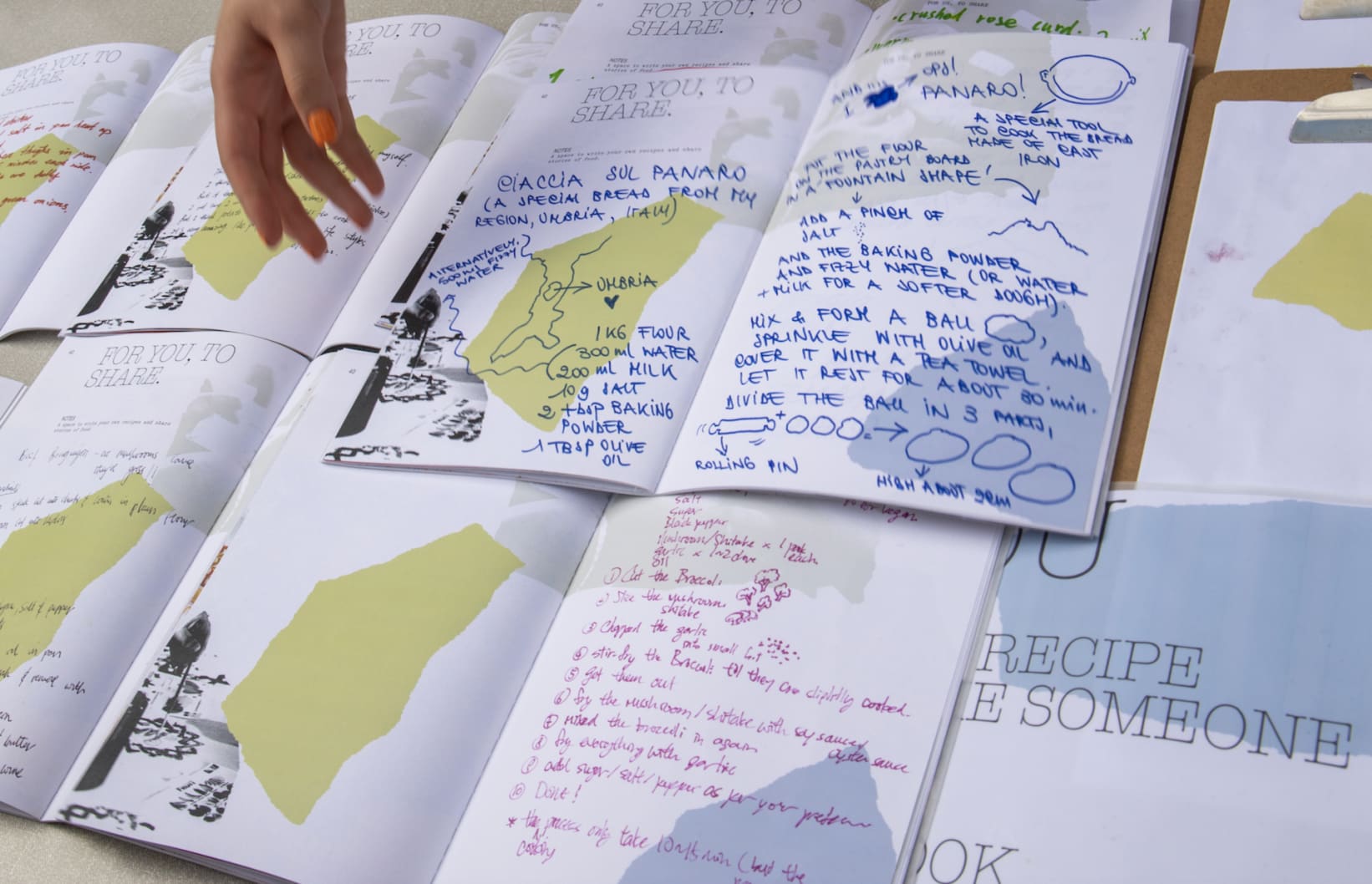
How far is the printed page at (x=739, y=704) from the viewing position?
0.47 meters

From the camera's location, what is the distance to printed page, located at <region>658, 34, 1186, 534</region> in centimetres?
53

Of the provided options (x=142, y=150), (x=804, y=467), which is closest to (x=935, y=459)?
(x=804, y=467)

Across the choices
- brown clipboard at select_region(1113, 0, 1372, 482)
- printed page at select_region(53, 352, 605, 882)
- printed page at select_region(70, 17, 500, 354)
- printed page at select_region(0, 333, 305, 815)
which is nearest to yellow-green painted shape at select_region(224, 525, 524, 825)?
printed page at select_region(53, 352, 605, 882)

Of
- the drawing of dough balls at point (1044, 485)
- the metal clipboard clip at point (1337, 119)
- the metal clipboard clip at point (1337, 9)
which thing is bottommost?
the drawing of dough balls at point (1044, 485)

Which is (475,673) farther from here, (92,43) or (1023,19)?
(92,43)

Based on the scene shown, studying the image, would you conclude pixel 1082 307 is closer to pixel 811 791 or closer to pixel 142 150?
pixel 811 791

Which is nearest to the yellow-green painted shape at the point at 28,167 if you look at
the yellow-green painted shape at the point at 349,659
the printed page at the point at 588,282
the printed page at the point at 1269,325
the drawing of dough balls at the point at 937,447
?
the printed page at the point at 588,282

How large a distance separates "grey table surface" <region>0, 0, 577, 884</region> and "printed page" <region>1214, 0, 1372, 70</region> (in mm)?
498

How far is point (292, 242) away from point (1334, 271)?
2.07 ft

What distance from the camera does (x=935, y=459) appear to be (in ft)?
1.74

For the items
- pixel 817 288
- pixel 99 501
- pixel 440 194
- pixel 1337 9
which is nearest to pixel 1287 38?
pixel 1337 9

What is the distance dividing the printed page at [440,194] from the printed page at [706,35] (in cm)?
4

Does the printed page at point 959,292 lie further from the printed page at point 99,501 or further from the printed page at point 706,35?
the printed page at point 99,501

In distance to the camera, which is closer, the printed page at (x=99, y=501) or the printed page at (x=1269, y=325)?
the printed page at (x=1269, y=325)
